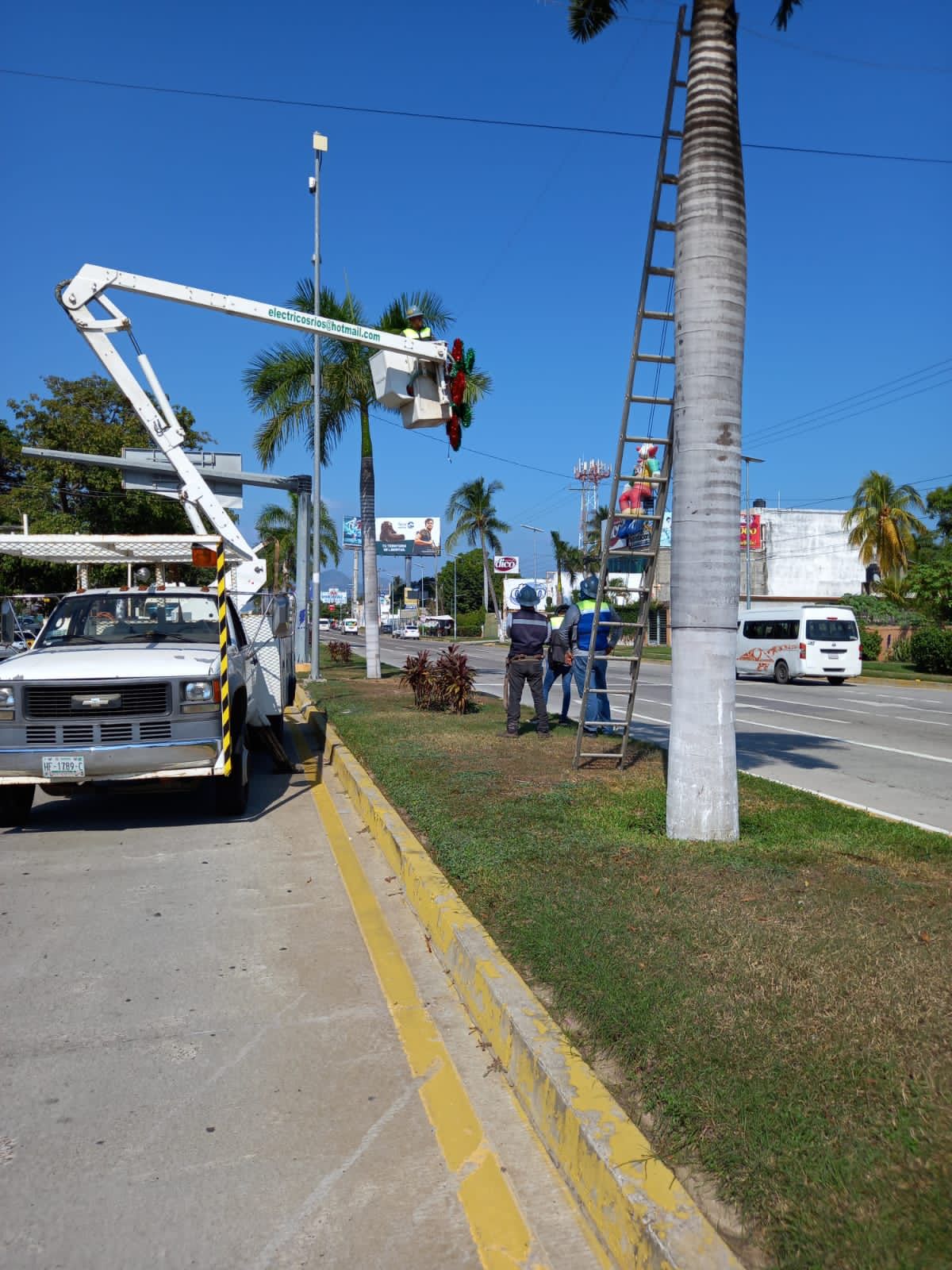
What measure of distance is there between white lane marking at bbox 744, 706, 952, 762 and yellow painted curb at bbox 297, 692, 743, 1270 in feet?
29.7

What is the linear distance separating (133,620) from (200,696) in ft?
6.69

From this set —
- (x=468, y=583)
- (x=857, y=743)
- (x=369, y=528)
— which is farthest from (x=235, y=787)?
(x=468, y=583)

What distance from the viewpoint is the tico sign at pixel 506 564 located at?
96.9 metres

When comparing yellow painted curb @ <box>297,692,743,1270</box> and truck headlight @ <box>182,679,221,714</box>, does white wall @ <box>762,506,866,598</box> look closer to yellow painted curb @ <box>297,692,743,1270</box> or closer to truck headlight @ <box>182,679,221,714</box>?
truck headlight @ <box>182,679,221,714</box>

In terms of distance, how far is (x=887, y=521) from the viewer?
51844 mm

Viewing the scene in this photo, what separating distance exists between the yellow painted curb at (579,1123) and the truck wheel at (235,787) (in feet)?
11.3

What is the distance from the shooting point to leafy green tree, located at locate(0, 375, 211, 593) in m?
29.6

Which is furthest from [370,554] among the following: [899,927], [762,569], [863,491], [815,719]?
[762,569]

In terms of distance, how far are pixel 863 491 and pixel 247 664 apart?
49.4 metres

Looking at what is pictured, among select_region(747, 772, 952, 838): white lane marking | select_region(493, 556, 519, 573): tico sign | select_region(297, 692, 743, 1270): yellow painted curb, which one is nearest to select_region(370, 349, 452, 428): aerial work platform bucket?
select_region(747, 772, 952, 838): white lane marking

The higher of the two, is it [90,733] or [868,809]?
[90,733]

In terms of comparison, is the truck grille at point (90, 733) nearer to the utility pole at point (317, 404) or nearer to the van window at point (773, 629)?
the utility pole at point (317, 404)

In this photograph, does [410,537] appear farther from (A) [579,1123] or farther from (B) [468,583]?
(A) [579,1123]

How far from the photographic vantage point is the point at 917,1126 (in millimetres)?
2963
